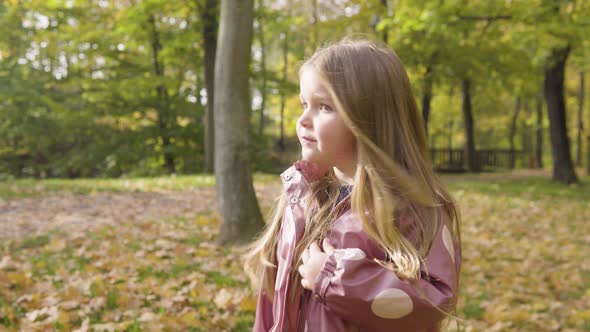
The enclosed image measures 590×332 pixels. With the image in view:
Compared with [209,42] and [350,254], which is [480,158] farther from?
[350,254]

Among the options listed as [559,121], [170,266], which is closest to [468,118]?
[559,121]

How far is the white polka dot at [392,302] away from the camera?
Answer: 1.32 metres

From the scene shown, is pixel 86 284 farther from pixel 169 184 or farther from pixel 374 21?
pixel 374 21

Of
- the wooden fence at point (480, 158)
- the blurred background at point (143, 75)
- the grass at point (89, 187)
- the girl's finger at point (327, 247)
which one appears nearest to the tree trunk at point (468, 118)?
the blurred background at point (143, 75)

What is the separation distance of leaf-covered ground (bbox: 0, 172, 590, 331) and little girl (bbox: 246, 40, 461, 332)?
178cm

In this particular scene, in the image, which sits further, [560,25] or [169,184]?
[169,184]

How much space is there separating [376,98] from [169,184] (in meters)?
8.97

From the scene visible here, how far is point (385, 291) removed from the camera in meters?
1.33

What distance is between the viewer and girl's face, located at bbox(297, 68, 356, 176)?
4.88 feet

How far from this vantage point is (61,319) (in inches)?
117

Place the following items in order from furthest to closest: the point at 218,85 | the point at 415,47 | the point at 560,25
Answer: the point at 415,47 → the point at 560,25 → the point at 218,85

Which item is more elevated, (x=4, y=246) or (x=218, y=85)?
(x=218, y=85)

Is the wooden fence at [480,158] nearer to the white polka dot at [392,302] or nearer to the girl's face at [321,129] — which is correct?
the girl's face at [321,129]

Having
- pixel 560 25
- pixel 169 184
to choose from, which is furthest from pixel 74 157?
pixel 560 25
